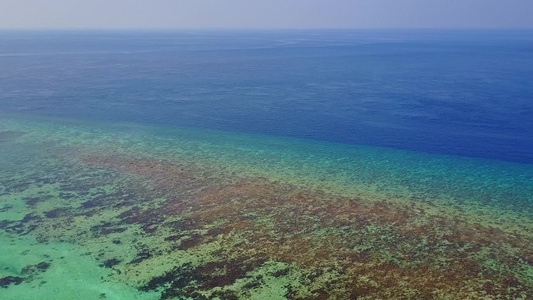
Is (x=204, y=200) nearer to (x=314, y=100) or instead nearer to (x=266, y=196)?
(x=266, y=196)

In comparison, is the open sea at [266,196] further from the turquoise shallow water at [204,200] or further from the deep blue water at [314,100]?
the deep blue water at [314,100]

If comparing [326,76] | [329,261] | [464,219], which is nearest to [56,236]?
[329,261]

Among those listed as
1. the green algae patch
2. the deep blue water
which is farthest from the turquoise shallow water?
the deep blue water

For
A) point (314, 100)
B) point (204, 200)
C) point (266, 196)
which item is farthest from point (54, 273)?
point (314, 100)

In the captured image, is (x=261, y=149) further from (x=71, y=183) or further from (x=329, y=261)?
(x=329, y=261)

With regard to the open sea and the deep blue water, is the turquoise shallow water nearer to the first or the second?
the open sea
